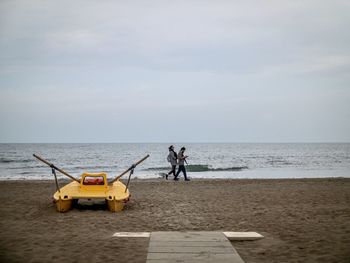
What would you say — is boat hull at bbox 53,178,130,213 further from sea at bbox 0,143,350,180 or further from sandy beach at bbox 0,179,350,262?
sea at bbox 0,143,350,180

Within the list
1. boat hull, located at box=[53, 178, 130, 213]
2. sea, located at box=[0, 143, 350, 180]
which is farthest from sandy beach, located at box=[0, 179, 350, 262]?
sea, located at box=[0, 143, 350, 180]

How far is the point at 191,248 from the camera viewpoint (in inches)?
220

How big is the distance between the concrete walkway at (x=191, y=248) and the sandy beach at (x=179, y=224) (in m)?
0.28

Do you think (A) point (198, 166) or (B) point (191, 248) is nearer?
(B) point (191, 248)

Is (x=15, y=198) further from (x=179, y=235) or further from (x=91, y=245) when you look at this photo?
(x=179, y=235)

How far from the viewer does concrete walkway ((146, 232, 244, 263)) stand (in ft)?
16.5

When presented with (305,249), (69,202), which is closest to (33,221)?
(69,202)

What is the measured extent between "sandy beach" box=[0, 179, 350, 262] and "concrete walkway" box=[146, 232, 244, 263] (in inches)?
10.9

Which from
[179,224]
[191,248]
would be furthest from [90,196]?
[191,248]

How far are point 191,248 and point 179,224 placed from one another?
9.33 ft

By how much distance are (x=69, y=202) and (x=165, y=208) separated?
2.55 meters

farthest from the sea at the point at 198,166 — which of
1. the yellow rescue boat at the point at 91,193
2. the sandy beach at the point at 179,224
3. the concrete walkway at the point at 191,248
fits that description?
the concrete walkway at the point at 191,248

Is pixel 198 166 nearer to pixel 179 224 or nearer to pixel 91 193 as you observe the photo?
pixel 91 193

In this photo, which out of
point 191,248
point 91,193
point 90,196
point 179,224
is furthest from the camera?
point 91,193
